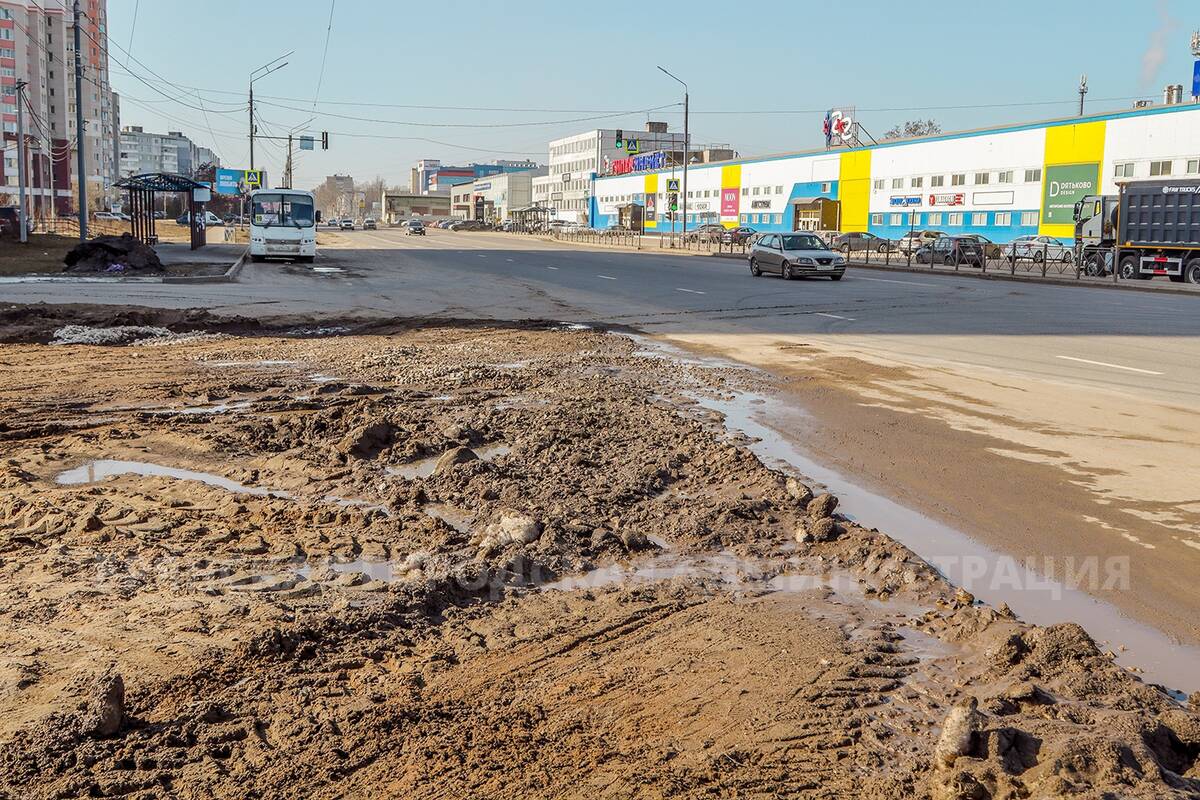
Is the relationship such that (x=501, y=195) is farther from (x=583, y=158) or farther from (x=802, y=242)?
(x=802, y=242)

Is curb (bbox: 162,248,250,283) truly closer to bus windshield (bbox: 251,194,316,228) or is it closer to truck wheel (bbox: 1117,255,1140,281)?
bus windshield (bbox: 251,194,316,228)

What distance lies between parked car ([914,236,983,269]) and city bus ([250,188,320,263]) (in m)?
24.3

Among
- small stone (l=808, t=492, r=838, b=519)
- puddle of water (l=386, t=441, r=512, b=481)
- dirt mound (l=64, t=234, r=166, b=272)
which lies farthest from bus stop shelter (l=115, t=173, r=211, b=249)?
small stone (l=808, t=492, r=838, b=519)

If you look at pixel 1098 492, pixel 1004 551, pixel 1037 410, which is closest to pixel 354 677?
pixel 1004 551

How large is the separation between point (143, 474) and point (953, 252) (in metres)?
42.4

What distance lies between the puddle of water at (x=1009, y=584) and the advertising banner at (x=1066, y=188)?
161ft

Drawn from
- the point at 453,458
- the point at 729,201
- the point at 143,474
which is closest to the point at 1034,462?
the point at 453,458

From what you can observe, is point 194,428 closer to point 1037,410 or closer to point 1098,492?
point 1098,492

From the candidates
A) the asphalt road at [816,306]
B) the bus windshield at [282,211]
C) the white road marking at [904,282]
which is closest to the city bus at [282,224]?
the bus windshield at [282,211]

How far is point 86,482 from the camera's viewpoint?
23.7 ft

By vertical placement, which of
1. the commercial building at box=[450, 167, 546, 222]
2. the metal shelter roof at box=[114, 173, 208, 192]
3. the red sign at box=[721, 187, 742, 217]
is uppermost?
the commercial building at box=[450, 167, 546, 222]

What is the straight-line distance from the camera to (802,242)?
114 feet

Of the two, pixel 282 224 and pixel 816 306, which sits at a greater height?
pixel 282 224

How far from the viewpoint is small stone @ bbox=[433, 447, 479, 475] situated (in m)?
7.48
